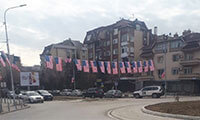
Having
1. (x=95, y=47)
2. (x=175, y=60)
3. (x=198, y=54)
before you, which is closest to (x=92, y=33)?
(x=95, y=47)

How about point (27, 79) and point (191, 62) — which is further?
point (191, 62)

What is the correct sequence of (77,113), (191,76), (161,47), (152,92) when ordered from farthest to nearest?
1. (161,47)
2. (191,76)
3. (152,92)
4. (77,113)

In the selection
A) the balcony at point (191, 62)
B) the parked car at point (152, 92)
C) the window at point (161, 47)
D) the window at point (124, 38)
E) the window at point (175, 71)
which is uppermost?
the window at point (124, 38)

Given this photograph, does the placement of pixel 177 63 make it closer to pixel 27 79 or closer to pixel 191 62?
pixel 191 62

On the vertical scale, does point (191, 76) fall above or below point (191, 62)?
below

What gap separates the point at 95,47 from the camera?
76188 mm

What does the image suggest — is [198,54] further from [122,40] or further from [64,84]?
[64,84]

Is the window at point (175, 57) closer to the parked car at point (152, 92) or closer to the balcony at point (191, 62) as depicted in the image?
the balcony at point (191, 62)

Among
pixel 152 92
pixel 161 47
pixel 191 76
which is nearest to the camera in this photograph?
pixel 152 92

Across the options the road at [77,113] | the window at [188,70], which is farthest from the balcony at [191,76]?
the road at [77,113]

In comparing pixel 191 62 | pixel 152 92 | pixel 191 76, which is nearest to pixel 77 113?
pixel 152 92

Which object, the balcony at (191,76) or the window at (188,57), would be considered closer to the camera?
the balcony at (191,76)

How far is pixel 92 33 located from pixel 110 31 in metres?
10.9

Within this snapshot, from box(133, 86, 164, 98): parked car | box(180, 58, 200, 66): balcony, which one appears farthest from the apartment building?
box(133, 86, 164, 98): parked car
